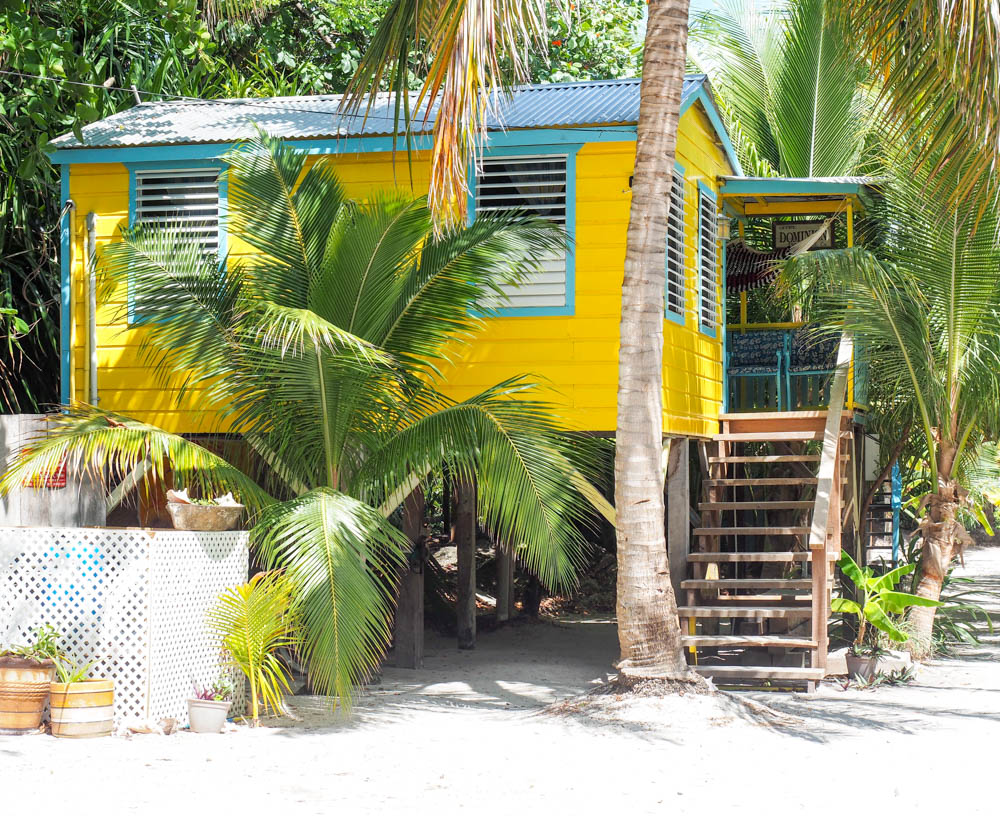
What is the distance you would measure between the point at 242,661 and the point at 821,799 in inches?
150

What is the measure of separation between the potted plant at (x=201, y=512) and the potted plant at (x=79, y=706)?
1.17 m

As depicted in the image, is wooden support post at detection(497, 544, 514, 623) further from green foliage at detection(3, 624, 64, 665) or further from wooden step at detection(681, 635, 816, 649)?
green foliage at detection(3, 624, 64, 665)

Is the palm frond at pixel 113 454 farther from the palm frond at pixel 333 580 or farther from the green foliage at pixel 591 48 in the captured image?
the green foliage at pixel 591 48

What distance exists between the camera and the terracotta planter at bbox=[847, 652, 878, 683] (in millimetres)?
9812

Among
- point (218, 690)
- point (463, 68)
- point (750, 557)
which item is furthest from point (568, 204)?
point (218, 690)

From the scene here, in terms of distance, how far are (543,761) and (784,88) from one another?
11011 millimetres

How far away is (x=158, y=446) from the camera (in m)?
8.06

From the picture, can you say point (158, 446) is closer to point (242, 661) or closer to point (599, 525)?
point (242, 661)

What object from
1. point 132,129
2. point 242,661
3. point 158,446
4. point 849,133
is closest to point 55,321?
point 132,129

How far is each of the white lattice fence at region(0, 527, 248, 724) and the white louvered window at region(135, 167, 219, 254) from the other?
3.59 meters

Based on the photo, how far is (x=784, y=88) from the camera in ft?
50.0

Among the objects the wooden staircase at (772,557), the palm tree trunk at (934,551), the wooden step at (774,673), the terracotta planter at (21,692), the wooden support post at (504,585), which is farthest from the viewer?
the wooden support post at (504,585)

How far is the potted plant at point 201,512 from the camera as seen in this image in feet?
26.0

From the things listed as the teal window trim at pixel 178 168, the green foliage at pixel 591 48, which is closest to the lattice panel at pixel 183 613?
the teal window trim at pixel 178 168
